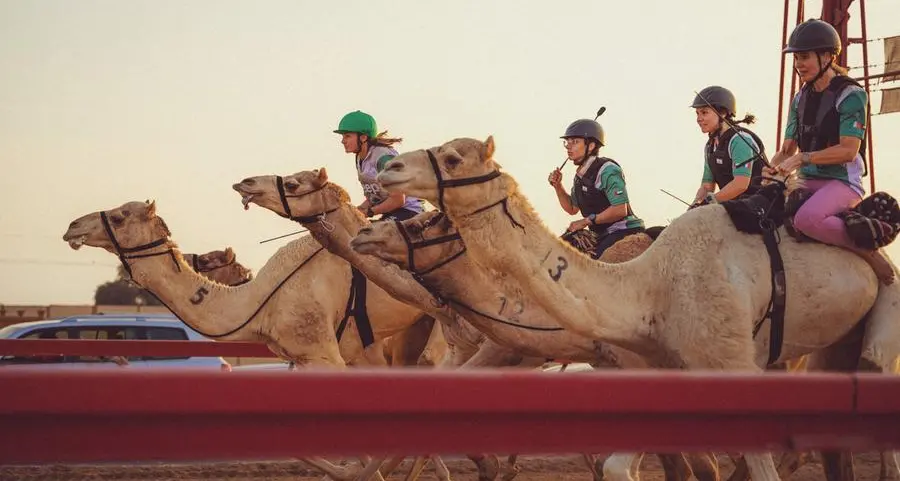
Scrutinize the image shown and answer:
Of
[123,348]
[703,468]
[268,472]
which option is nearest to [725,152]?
[703,468]

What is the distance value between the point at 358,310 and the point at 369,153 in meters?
1.40

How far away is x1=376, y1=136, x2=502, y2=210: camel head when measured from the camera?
21.4 ft

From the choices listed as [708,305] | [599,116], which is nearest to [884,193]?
[708,305]

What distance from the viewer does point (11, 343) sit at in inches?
418

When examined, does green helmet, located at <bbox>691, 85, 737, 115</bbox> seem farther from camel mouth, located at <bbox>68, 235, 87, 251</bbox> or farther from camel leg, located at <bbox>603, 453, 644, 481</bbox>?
camel mouth, located at <bbox>68, 235, 87, 251</bbox>

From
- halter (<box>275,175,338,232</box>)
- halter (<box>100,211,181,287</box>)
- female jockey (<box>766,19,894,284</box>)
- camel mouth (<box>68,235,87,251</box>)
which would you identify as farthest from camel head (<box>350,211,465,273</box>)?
camel mouth (<box>68,235,87,251</box>)

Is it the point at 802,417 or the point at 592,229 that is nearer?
the point at 802,417

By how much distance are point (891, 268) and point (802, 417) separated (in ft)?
15.9

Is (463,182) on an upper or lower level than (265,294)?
upper

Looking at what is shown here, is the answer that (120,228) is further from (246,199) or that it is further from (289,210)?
(289,210)

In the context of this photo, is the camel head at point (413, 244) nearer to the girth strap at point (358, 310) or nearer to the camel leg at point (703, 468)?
the camel leg at point (703, 468)

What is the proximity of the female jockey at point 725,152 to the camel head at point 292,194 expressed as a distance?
2.95 metres

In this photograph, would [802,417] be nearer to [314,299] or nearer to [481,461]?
[481,461]

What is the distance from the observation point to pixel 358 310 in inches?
421
